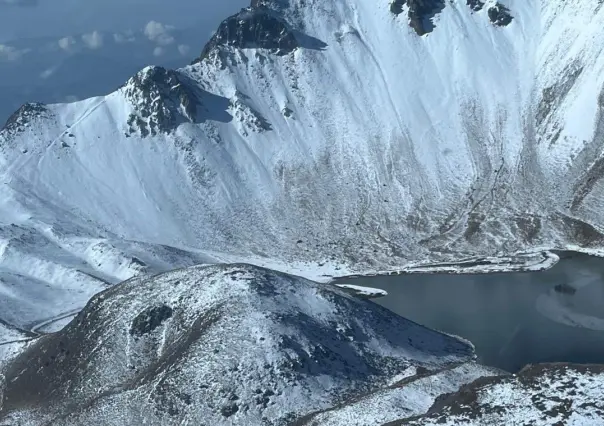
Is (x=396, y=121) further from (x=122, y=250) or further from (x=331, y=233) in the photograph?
(x=122, y=250)

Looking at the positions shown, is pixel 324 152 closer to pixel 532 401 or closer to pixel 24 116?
pixel 24 116

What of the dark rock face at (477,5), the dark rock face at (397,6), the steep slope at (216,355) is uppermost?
the dark rock face at (397,6)

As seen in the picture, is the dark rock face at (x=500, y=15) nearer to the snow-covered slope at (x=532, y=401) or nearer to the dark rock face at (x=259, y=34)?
the dark rock face at (x=259, y=34)

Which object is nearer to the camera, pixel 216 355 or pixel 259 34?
pixel 216 355

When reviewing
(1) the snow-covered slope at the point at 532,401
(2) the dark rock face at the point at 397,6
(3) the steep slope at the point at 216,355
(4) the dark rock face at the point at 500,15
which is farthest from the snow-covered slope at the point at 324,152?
(1) the snow-covered slope at the point at 532,401

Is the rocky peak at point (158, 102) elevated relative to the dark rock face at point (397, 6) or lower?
lower

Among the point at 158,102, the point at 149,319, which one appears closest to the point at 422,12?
the point at 158,102

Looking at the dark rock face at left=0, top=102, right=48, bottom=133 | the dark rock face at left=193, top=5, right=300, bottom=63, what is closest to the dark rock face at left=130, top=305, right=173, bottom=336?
the dark rock face at left=0, top=102, right=48, bottom=133

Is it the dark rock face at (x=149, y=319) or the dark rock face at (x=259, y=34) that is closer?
the dark rock face at (x=149, y=319)
